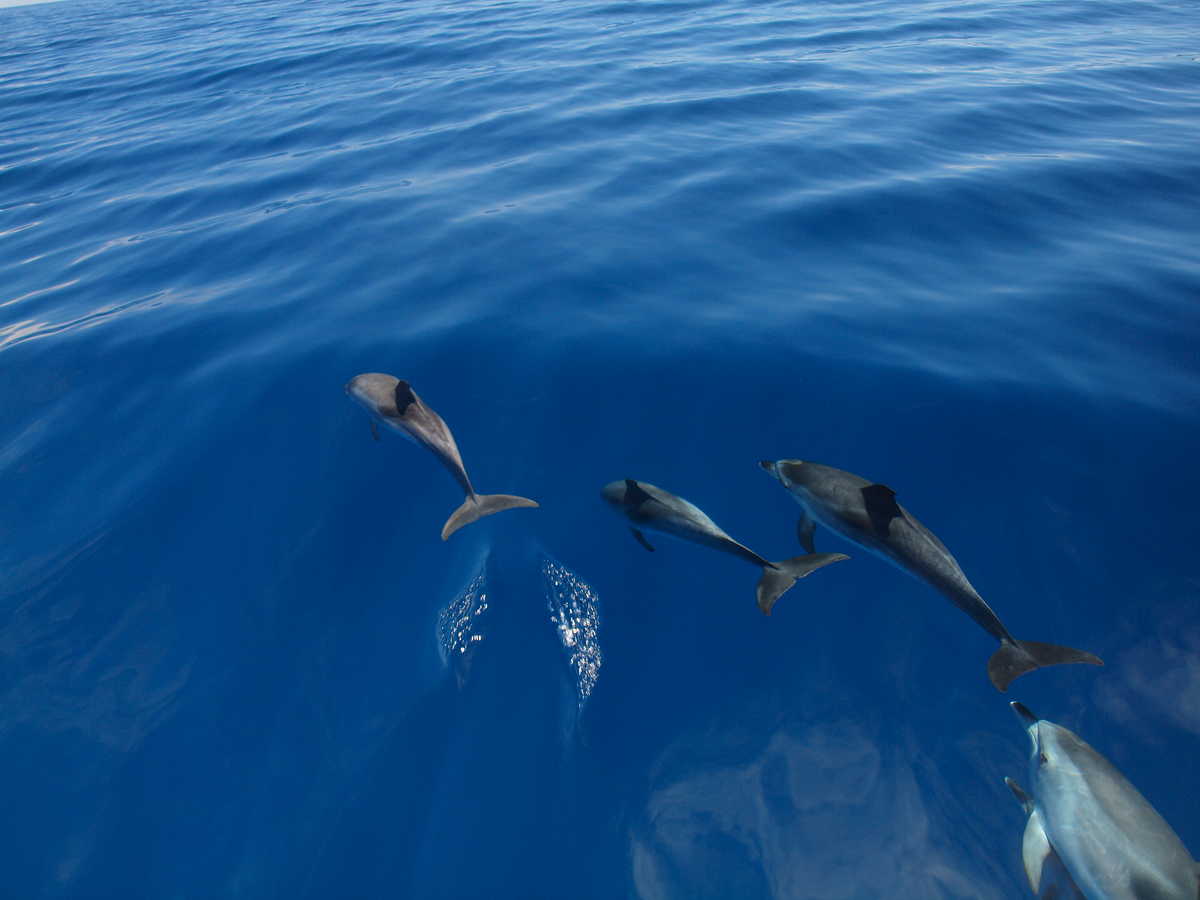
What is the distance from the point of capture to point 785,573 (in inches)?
169

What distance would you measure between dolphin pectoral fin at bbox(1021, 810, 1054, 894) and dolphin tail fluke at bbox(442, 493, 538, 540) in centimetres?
343

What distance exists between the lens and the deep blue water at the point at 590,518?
3.79m

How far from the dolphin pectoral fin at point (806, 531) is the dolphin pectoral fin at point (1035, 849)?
1.87 meters

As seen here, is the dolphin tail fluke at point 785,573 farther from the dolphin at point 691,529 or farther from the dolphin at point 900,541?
the dolphin at point 900,541

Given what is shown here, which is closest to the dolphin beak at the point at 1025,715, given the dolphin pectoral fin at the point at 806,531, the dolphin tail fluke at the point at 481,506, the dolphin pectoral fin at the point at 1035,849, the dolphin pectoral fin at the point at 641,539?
the dolphin pectoral fin at the point at 1035,849

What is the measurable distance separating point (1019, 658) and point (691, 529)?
200 centimetres

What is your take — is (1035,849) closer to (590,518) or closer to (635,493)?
(635,493)

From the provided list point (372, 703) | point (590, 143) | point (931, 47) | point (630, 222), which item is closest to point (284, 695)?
point (372, 703)

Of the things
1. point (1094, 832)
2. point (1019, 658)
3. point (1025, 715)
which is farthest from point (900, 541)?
point (1094, 832)

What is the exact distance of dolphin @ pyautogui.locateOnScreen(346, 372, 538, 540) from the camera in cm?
499

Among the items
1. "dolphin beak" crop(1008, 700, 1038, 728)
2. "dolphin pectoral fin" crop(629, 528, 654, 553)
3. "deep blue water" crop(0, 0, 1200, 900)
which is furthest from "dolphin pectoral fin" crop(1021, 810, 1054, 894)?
"dolphin pectoral fin" crop(629, 528, 654, 553)

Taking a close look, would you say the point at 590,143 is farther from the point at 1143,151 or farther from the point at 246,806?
the point at 246,806

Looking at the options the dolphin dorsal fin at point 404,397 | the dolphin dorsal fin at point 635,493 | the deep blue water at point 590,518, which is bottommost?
the deep blue water at point 590,518

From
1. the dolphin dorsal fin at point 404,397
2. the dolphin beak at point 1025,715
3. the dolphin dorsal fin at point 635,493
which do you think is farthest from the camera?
the dolphin dorsal fin at point 404,397
